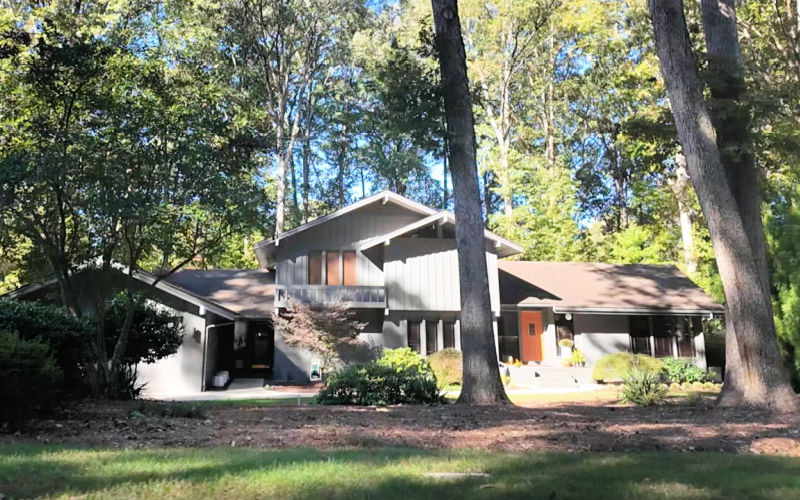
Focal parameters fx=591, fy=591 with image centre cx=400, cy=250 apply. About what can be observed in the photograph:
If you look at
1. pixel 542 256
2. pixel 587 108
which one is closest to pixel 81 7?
pixel 542 256

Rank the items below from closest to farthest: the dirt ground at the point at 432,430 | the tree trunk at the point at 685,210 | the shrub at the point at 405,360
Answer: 1. the dirt ground at the point at 432,430
2. the shrub at the point at 405,360
3. the tree trunk at the point at 685,210

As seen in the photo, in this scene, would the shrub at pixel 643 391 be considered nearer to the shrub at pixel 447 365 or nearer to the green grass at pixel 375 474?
the green grass at pixel 375 474

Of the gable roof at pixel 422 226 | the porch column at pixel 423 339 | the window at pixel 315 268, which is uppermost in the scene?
the gable roof at pixel 422 226

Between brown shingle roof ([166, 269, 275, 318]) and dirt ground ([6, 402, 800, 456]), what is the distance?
12.9 meters

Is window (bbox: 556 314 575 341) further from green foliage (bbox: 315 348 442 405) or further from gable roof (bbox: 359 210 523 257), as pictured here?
green foliage (bbox: 315 348 442 405)

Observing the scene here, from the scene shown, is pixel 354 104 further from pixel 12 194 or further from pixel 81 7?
pixel 12 194

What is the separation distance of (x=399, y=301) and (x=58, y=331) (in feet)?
47.6

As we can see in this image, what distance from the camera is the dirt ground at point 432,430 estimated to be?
283 inches

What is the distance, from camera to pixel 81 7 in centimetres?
1792

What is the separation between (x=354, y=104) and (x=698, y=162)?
29809 mm

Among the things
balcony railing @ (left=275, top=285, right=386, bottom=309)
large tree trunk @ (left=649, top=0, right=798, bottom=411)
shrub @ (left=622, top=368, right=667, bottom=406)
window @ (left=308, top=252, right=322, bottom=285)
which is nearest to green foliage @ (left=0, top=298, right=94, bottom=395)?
shrub @ (left=622, top=368, right=667, bottom=406)

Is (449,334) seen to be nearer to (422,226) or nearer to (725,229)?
(422,226)

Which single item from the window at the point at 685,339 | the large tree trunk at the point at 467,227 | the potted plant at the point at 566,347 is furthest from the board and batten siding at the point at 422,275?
the large tree trunk at the point at 467,227

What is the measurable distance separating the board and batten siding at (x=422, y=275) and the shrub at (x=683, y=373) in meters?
7.08
